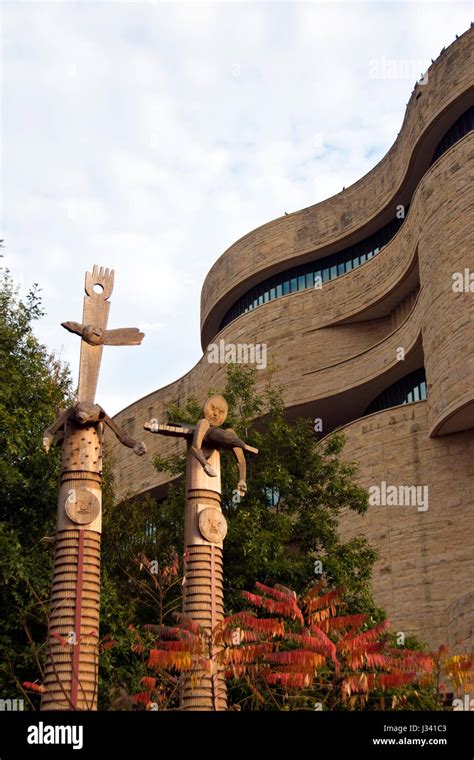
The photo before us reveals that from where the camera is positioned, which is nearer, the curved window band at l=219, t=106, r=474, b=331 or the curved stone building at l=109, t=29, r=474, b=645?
the curved stone building at l=109, t=29, r=474, b=645

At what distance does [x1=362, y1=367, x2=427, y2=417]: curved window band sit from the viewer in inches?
1277

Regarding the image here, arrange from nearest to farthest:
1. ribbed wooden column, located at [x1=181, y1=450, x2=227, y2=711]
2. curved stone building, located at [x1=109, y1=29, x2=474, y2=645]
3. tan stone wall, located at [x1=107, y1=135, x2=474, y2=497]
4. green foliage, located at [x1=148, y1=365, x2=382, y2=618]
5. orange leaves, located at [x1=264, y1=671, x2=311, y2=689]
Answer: orange leaves, located at [x1=264, y1=671, x2=311, y2=689] → ribbed wooden column, located at [x1=181, y1=450, x2=227, y2=711] → green foliage, located at [x1=148, y1=365, x2=382, y2=618] → curved stone building, located at [x1=109, y1=29, x2=474, y2=645] → tan stone wall, located at [x1=107, y1=135, x2=474, y2=497]

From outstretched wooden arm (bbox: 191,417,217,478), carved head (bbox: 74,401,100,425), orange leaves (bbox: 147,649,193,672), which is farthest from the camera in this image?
outstretched wooden arm (bbox: 191,417,217,478)

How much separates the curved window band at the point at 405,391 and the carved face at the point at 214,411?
68.6 feet

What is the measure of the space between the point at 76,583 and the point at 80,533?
555 millimetres

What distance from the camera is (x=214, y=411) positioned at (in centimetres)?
1153

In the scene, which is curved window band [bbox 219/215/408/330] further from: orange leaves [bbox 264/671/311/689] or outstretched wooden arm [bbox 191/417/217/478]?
orange leaves [bbox 264/671/311/689]

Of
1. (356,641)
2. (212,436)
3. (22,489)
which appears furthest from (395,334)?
(356,641)

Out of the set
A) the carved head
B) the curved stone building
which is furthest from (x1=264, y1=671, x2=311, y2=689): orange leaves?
the curved stone building

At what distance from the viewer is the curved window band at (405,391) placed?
32438 mm

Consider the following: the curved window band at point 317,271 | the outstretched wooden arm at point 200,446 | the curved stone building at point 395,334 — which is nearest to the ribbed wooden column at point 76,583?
the outstretched wooden arm at point 200,446

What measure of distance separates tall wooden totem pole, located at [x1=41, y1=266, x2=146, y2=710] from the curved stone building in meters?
14.7
